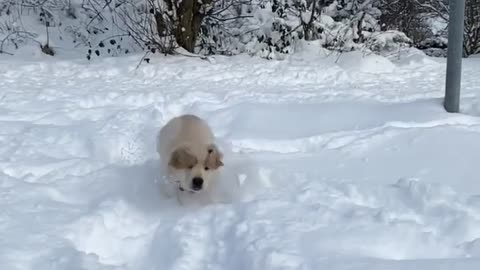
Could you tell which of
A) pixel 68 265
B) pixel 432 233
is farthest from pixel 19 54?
pixel 432 233

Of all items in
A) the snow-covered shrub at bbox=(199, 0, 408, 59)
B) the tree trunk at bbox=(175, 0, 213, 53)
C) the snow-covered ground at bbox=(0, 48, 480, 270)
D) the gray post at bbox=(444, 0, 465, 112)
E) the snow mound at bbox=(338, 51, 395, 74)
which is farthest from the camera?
the snow-covered shrub at bbox=(199, 0, 408, 59)

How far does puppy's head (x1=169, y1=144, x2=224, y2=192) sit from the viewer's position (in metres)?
3.79

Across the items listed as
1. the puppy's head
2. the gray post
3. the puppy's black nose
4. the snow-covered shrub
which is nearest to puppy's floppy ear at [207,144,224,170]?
the puppy's head

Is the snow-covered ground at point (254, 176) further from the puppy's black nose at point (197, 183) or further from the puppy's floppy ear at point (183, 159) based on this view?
the puppy's floppy ear at point (183, 159)

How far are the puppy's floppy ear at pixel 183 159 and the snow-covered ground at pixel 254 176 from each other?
0.25 m

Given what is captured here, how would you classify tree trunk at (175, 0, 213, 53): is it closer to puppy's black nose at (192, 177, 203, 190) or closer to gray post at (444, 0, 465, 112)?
gray post at (444, 0, 465, 112)

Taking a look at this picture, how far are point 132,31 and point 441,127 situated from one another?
5659 mm

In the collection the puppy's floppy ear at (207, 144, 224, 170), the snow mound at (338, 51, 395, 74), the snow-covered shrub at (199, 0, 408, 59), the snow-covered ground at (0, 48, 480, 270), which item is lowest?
the snow-covered ground at (0, 48, 480, 270)

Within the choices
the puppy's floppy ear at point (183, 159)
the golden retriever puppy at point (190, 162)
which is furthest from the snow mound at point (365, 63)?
the puppy's floppy ear at point (183, 159)

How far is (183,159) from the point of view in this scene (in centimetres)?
383

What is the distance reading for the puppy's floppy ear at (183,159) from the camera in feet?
12.6

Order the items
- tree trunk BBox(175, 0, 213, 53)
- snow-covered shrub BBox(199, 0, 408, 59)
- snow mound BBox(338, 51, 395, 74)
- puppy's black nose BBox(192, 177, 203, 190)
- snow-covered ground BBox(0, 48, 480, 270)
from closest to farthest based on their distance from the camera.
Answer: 1. snow-covered ground BBox(0, 48, 480, 270)
2. puppy's black nose BBox(192, 177, 203, 190)
3. snow mound BBox(338, 51, 395, 74)
4. tree trunk BBox(175, 0, 213, 53)
5. snow-covered shrub BBox(199, 0, 408, 59)

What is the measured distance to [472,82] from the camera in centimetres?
661

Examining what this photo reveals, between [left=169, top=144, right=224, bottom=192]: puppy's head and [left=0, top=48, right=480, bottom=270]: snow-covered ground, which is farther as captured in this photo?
[left=169, top=144, right=224, bottom=192]: puppy's head
